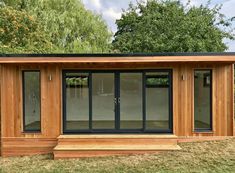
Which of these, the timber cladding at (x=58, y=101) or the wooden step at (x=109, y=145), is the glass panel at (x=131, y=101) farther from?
the wooden step at (x=109, y=145)

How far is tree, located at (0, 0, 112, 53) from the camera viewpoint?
1800 cm

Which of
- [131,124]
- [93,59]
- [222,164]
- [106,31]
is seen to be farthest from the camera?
[106,31]

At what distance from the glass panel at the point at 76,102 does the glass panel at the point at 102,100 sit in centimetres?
22

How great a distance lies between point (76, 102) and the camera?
7852 millimetres

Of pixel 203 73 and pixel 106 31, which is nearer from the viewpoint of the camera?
pixel 203 73

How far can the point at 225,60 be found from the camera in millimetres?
7277

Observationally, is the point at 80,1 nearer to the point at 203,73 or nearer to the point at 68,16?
the point at 68,16

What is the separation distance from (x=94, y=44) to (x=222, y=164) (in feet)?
49.3

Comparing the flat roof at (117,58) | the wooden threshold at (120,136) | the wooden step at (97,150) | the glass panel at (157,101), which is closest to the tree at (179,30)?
the glass panel at (157,101)

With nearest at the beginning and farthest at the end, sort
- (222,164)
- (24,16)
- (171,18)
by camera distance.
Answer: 1. (222,164)
2. (24,16)
3. (171,18)

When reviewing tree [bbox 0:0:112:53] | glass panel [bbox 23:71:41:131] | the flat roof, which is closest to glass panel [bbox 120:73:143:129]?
the flat roof

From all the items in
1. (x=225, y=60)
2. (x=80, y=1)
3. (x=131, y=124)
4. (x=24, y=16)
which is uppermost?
(x=80, y=1)

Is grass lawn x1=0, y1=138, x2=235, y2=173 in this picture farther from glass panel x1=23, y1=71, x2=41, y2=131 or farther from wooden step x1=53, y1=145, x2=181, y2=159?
glass panel x1=23, y1=71, x2=41, y2=131

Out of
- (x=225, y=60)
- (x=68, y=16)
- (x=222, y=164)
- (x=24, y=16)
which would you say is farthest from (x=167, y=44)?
(x=222, y=164)
